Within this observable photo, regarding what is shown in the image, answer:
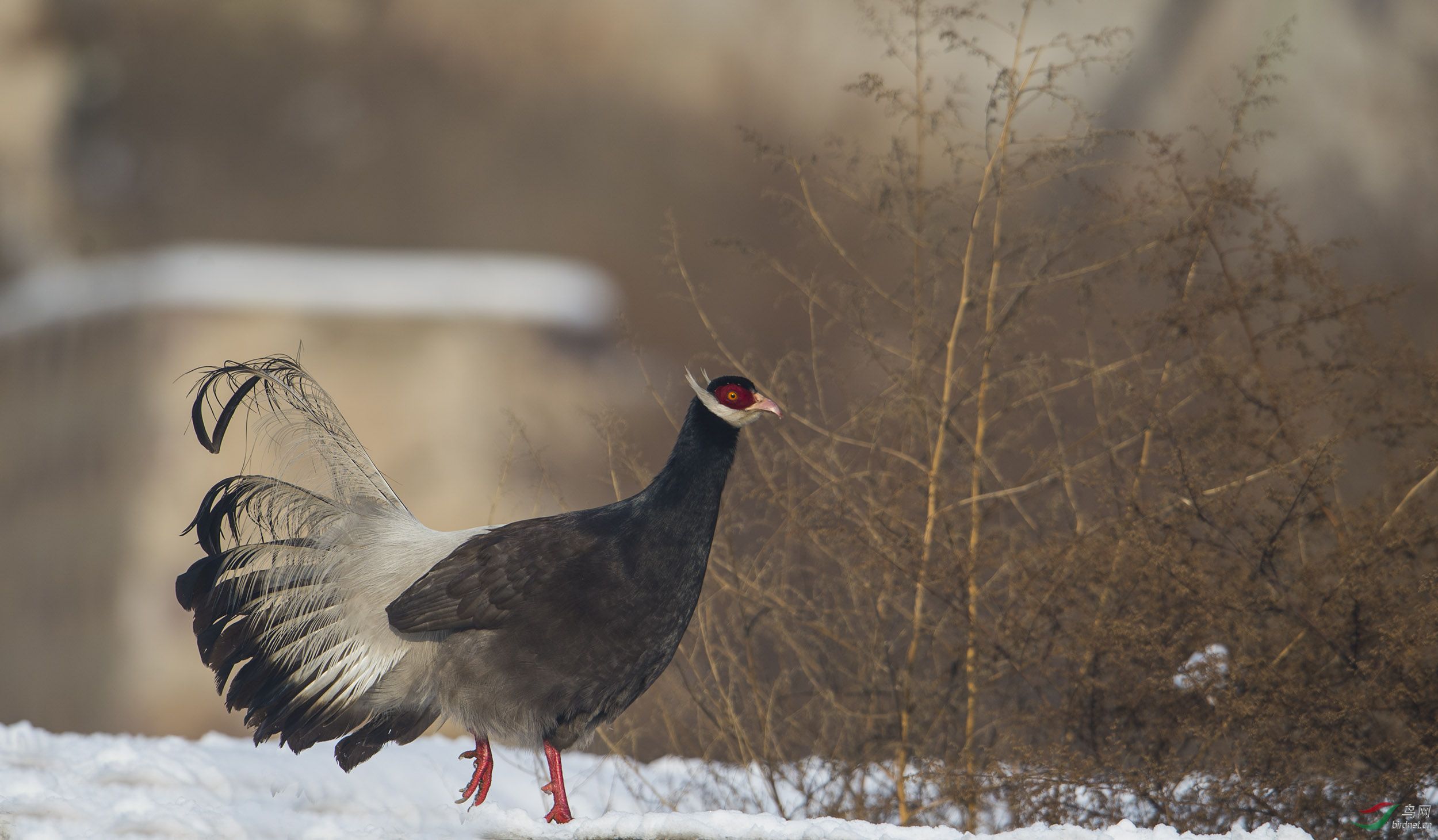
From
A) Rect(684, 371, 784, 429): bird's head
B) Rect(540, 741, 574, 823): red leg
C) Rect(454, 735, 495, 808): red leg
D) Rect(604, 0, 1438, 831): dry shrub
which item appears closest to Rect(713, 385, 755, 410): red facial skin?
Rect(684, 371, 784, 429): bird's head

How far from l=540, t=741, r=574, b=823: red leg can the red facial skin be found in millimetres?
1137

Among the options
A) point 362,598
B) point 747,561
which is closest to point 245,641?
point 362,598

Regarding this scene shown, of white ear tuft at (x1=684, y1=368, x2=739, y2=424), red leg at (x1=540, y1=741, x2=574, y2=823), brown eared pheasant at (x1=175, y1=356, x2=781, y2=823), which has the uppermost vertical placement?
white ear tuft at (x1=684, y1=368, x2=739, y2=424)

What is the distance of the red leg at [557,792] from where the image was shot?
3527 mm

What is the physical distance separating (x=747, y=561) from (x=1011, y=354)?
50.3 inches

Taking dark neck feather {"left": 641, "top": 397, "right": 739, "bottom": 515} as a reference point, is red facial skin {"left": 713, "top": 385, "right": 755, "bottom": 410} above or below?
above

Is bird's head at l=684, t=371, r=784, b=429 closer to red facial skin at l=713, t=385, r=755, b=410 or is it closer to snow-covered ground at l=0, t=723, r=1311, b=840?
red facial skin at l=713, t=385, r=755, b=410

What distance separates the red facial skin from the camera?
3764mm

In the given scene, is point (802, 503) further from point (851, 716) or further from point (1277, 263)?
point (1277, 263)

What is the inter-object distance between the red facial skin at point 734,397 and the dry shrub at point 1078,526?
663 millimetres

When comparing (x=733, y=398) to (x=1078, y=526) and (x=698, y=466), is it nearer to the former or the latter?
(x=698, y=466)

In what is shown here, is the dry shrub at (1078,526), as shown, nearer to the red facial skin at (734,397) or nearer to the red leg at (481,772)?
the red facial skin at (734,397)

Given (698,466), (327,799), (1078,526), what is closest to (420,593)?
(698,466)

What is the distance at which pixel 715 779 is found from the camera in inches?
192
